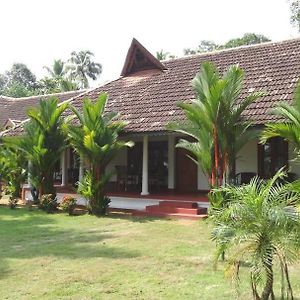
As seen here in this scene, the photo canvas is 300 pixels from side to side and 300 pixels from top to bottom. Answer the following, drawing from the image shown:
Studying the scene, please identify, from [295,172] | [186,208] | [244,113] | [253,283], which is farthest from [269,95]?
[253,283]

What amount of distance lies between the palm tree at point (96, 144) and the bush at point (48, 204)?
1.53 metres

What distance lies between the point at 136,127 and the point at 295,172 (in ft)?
16.1

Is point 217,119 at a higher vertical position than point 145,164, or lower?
higher

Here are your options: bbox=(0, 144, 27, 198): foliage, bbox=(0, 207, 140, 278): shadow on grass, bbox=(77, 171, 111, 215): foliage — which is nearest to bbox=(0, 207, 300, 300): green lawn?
bbox=(0, 207, 140, 278): shadow on grass

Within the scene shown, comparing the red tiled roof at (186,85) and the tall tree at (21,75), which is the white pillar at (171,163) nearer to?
the red tiled roof at (186,85)

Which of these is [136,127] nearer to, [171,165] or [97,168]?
[97,168]

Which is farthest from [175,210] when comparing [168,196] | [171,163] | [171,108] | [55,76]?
[55,76]

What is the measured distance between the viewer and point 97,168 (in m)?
14.4

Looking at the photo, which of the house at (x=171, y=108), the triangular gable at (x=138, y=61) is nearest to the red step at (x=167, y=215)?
the house at (x=171, y=108)

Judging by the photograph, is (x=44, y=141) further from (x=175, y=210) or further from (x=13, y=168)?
(x=175, y=210)

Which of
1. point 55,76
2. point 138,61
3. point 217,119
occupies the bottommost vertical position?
point 217,119

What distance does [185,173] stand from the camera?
56.6ft

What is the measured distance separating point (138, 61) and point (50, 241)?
11211 millimetres

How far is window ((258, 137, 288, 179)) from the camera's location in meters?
14.4
